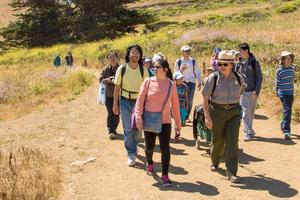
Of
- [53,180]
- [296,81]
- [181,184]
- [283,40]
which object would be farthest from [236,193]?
[283,40]

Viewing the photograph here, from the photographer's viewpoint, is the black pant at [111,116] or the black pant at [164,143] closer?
the black pant at [164,143]

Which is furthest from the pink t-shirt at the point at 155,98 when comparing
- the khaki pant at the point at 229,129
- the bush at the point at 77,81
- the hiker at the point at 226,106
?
the bush at the point at 77,81

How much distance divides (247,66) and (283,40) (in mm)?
16146

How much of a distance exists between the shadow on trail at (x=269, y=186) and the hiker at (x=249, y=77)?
240 centimetres

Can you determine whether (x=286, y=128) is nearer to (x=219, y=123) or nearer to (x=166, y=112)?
(x=219, y=123)

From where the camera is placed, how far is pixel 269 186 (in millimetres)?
7422

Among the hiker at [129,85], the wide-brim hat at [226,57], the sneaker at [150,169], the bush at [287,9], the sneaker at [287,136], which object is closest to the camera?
the wide-brim hat at [226,57]

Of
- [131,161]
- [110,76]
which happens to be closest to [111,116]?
[110,76]

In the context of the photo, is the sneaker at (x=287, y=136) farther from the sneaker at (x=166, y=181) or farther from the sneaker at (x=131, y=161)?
the sneaker at (x=166, y=181)

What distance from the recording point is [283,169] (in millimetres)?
8281

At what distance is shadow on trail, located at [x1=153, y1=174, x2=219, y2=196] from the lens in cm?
722

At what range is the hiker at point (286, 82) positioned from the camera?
9852mm

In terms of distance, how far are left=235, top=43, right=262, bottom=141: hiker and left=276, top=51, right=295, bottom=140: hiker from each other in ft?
1.77

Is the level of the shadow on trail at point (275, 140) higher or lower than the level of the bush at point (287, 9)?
lower
